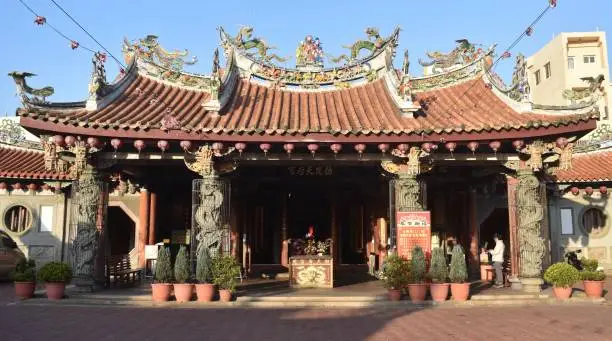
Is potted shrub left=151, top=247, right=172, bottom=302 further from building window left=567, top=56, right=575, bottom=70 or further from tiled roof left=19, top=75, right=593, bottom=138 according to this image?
building window left=567, top=56, right=575, bottom=70

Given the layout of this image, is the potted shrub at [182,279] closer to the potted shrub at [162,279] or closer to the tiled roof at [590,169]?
the potted shrub at [162,279]

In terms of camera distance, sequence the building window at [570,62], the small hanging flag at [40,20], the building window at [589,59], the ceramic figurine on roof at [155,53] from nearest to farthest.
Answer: the small hanging flag at [40,20]
the ceramic figurine on roof at [155,53]
the building window at [570,62]
the building window at [589,59]

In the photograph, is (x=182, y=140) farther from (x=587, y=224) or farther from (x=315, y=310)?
(x=587, y=224)

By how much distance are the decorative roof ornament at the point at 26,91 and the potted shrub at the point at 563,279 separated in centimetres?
1144

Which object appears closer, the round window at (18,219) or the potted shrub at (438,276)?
the potted shrub at (438,276)

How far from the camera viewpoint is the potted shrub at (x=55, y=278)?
10.0 meters

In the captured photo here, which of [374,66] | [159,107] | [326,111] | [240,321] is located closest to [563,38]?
[374,66]

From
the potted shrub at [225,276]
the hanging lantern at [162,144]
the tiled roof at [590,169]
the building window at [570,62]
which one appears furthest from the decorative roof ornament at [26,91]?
the building window at [570,62]

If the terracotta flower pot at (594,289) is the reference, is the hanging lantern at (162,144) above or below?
above

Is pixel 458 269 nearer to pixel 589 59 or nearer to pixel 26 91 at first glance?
pixel 26 91

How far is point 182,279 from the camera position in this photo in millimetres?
9961

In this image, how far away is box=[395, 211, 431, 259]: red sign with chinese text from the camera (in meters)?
10.7

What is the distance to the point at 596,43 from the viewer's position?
130 ft

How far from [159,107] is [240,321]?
21.2ft
